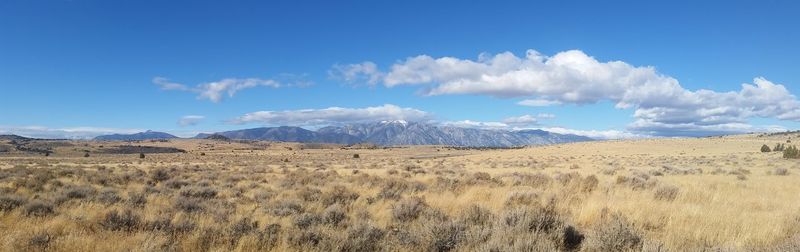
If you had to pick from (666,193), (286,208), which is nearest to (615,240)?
(286,208)

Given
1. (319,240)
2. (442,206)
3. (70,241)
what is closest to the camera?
(70,241)

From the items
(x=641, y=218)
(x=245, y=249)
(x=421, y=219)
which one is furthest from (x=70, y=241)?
(x=641, y=218)

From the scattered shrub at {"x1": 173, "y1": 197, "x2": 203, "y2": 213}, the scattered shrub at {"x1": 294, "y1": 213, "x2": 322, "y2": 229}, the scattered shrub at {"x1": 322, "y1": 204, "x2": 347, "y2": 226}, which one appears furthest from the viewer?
the scattered shrub at {"x1": 173, "y1": 197, "x2": 203, "y2": 213}

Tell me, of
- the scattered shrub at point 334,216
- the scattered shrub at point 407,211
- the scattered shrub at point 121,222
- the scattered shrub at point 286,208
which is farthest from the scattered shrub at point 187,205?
the scattered shrub at point 407,211

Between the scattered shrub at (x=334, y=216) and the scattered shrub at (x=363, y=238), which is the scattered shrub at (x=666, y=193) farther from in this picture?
the scattered shrub at (x=363, y=238)

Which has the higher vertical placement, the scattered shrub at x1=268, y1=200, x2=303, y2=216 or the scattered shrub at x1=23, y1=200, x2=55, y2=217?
the scattered shrub at x1=23, y1=200, x2=55, y2=217

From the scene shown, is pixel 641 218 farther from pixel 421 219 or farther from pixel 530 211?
pixel 421 219

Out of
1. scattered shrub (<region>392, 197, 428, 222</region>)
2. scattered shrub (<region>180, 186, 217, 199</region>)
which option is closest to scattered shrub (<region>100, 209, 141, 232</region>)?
scattered shrub (<region>392, 197, 428, 222</region>)

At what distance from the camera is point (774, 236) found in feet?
24.8

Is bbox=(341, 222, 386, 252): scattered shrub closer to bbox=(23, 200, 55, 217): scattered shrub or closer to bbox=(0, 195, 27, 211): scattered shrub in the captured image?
bbox=(23, 200, 55, 217): scattered shrub

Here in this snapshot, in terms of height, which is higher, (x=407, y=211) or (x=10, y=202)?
(x=10, y=202)

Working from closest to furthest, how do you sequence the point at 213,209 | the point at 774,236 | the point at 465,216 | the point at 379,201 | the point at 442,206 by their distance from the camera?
1. the point at 774,236
2. the point at 465,216
3. the point at 213,209
4. the point at 442,206
5. the point at 379,201

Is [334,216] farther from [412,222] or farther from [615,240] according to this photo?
[615,240]

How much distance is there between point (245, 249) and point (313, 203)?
5.14 metres
